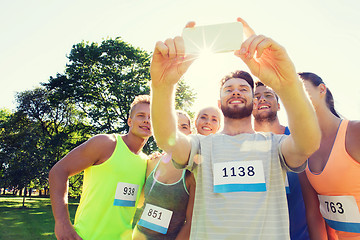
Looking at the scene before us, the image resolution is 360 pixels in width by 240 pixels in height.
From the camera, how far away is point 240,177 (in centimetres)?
185

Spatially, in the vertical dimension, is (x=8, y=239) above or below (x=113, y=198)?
below

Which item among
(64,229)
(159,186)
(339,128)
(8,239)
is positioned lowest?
(8,239)

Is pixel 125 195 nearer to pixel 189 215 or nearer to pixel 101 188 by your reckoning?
pixel 101 188

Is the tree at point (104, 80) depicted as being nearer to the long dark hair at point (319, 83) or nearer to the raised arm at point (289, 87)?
the long dark hair at point (319, 83)

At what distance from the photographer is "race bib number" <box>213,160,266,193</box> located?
1.82 meters

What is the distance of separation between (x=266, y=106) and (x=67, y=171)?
2.68 m

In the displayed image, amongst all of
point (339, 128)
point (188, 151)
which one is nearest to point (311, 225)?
point (339, 128)

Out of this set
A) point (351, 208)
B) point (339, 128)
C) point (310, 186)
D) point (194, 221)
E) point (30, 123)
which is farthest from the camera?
point (30, 123)

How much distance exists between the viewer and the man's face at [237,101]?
219cm

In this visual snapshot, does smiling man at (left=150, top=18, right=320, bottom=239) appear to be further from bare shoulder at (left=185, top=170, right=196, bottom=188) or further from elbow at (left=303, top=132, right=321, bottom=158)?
bare shoulder at (left=185, top=170, right=196, bottom=188)

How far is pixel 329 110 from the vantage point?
262 cm

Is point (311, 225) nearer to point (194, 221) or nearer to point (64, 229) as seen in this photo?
point (194, 221)

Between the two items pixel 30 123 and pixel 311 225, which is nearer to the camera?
pixel 311 225

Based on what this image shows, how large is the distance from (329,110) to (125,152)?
2419 mm
